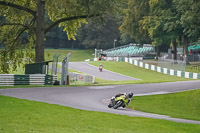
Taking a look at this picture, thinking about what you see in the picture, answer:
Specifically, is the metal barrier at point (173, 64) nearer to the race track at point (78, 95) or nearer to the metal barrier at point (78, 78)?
the metal barrier at point (78, 78)

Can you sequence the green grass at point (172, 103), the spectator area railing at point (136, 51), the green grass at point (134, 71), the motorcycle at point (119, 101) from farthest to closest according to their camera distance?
1. the spectator area railing at point (136, 51)
2. the green grass at point (134, 71)
3. the green grass at point (172, 103)
4. the motorcycle at point (119, 101)

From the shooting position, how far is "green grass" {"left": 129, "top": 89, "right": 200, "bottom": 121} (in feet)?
73.9

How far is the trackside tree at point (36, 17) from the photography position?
3347 cm

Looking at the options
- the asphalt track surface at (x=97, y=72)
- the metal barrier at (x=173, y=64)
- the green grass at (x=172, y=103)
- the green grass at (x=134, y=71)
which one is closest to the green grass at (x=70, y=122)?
the green grass at (x=172, y=103)

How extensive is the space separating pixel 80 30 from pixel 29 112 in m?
92.2

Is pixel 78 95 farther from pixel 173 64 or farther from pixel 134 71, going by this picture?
pixel 134 71

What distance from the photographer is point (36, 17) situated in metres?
35.7

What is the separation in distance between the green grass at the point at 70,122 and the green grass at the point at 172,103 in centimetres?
612

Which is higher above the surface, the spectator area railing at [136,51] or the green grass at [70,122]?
the spectator area railing at [136,51]

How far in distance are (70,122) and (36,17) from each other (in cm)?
2263

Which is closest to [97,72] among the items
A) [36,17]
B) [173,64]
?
[173,64]

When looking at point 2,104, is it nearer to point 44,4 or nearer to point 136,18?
point 44,4

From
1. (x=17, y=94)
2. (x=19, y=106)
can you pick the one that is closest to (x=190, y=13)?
(x=17, y=94)

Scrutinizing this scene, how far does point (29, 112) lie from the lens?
15.7 meters
